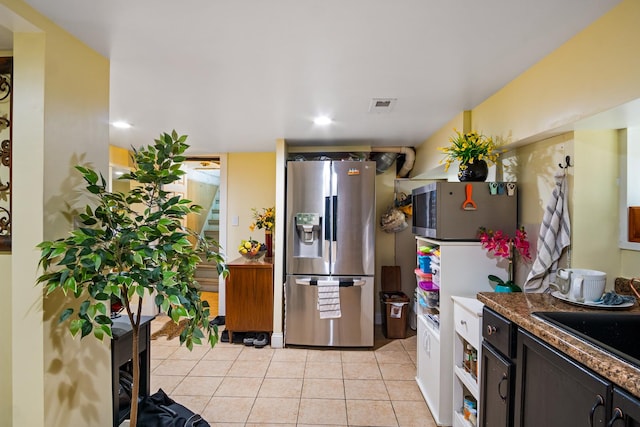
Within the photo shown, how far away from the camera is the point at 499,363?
4.83 ft

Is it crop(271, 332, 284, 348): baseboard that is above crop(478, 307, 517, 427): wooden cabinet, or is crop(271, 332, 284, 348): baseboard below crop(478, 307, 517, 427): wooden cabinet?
below

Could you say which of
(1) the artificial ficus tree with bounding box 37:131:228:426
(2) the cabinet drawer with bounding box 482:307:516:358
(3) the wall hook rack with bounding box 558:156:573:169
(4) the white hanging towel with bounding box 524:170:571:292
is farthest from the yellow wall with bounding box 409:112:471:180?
(1) the artificial ficus tree with bounding box 37:131:228:426

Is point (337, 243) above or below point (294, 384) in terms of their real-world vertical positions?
above

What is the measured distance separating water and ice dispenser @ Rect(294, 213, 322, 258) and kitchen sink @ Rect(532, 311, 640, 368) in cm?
221

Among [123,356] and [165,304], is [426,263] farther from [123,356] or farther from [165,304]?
[123,356]

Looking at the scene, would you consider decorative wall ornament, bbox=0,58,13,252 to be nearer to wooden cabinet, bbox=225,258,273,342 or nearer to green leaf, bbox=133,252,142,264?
green leaf, bbox=133,252,142,264

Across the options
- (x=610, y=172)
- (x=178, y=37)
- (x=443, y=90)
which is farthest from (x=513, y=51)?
(x=178, y=37)

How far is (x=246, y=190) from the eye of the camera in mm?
4340

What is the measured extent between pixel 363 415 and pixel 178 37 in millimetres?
2583

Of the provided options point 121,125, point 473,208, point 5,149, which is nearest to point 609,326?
point 473,208

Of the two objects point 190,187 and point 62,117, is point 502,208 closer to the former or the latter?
point 62,117

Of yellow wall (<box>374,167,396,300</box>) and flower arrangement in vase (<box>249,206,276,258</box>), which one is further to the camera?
yellow wall (<box>374,167,396,300</box>)

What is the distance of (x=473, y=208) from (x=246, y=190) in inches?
119

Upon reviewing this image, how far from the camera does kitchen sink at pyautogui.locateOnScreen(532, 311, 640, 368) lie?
4.14 ft
